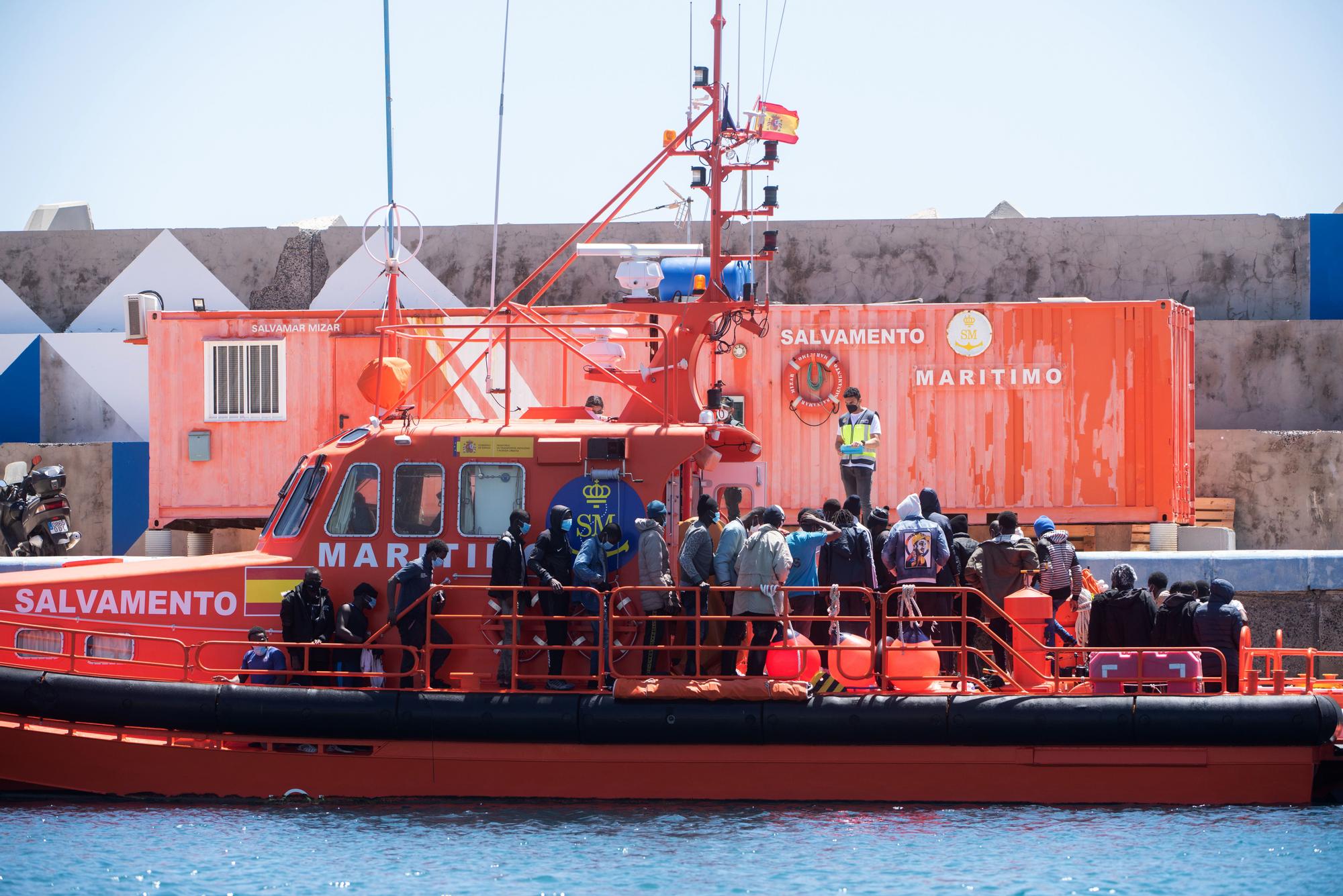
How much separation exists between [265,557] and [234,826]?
5.79ft

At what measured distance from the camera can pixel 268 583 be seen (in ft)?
29.9

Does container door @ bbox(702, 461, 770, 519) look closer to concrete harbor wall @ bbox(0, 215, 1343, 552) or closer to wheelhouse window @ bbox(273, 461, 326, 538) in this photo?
wheelhouse window @ bbox(273, 461, 326, 538)

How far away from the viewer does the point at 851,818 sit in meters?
8.45

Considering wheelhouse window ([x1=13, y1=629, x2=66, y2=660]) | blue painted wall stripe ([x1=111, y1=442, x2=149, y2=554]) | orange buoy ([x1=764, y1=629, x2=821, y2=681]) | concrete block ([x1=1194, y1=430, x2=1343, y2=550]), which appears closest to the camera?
orange buoy ([x1=764, y1=629, x2=821, y2=681])

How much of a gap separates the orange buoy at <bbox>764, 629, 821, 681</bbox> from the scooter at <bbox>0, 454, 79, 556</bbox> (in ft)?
35.9

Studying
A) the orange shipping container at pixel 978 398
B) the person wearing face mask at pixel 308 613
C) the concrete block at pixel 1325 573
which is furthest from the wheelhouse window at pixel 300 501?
the concrete block at pixel 1325 573

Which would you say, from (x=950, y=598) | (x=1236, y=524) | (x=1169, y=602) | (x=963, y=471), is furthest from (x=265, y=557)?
(x=1236, y=524)

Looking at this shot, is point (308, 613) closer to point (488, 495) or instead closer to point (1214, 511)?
point (488, 495)

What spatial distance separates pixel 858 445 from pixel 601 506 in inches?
128

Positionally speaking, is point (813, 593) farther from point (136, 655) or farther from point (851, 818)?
point (136, 655)

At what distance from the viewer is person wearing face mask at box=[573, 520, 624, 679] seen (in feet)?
28.4

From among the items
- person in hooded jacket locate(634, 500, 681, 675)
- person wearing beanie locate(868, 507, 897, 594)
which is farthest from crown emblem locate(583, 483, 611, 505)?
person wearing beanie locate(868, 507, 897, 594)

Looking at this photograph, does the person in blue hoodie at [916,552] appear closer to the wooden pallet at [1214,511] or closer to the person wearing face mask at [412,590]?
the person wearing face mask at [412,590]

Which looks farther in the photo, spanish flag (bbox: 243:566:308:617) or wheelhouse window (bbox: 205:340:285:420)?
wheelhouse window (bbox: 205:340:285:420)
